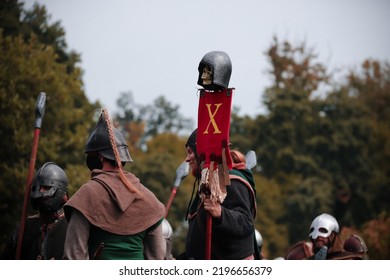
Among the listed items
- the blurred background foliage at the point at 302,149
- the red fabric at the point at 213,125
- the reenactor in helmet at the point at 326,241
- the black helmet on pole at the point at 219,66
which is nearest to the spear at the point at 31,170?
the red fabric at the point at 213,125

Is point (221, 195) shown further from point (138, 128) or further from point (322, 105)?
point (138, 128)

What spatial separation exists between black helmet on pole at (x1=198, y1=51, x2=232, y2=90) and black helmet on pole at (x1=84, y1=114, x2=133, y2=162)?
778mm

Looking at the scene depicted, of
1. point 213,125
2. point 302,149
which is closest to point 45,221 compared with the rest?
point 213,125

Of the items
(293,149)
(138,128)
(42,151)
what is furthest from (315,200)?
(138,128)

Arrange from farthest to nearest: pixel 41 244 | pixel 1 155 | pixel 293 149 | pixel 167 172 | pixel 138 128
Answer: pixel 138 128 → pixel 293 149 → pixel 167 172 → pixel 1 155 → pixel 41 244

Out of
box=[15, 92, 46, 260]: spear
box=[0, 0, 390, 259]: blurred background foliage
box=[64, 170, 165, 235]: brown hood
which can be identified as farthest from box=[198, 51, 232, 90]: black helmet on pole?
box=[0, 0, 390, 259]: blurred background foliage

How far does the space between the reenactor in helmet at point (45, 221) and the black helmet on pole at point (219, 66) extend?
202cm

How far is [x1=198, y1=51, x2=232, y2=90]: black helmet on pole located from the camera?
24.9ft

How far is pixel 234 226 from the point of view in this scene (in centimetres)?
792

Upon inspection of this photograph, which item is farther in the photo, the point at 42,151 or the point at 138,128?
the point at 138,128

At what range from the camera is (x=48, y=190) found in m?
9.02

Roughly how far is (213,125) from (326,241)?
18.1 ft

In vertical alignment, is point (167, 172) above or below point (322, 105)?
below

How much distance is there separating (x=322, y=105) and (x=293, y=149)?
3.49 meters
